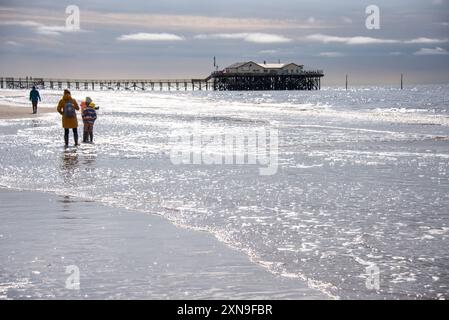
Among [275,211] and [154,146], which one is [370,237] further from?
[154,146]

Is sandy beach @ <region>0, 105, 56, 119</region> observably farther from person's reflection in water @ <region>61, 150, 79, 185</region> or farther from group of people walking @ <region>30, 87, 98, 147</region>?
person's reflection in water @ <region>61, 150, 79, 185</region>

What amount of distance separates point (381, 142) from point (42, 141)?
10.8 metres

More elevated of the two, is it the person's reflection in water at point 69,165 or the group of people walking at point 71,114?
the group of people walking at point 71,114

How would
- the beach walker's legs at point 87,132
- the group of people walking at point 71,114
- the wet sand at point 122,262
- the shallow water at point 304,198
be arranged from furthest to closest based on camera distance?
the beach walker's legs at point 87,132 → the group of people walking at point 71,114 → the shallow water at point 304,198 → the wet sand at point 122,262

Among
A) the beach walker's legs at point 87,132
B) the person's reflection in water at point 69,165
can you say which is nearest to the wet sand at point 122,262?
the person's reflection in water at point 69,165

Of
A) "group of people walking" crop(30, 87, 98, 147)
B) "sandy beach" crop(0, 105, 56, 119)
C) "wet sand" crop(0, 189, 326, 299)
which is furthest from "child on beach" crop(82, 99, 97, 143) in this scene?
"sandy beach" crop(0, 105, 56, 119)

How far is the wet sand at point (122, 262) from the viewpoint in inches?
214

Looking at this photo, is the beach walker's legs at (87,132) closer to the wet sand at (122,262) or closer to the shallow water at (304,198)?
the shallow water at (304,198)

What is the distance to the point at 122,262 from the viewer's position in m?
6.27

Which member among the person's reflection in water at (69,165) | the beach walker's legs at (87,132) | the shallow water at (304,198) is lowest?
the shallow water at (304,198)

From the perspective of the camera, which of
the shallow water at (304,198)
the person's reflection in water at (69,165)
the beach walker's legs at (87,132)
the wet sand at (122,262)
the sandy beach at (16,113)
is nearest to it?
the wet sand at (122,262)

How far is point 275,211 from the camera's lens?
356 inches
